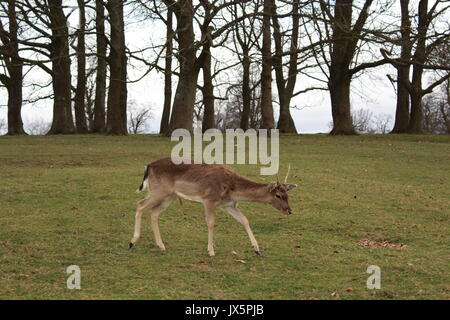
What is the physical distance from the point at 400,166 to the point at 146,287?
564 inches

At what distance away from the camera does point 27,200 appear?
13.2m

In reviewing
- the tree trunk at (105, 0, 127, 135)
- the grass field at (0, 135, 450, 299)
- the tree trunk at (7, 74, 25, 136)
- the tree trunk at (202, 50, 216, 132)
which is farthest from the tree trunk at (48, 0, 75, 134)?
the grass field at (0, 135, 450, 299)

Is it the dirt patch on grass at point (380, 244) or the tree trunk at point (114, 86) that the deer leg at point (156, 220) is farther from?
the tree trunk at point (114, 86)

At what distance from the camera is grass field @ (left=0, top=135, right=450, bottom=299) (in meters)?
7.70

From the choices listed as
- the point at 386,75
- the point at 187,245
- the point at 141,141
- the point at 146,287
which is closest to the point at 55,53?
the point at 141,141

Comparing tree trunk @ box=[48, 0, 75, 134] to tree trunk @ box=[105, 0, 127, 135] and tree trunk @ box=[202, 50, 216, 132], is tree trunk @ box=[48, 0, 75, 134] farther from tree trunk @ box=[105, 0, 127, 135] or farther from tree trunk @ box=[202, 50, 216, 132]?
tree trunk @ box=[202, 50, 216, 132]

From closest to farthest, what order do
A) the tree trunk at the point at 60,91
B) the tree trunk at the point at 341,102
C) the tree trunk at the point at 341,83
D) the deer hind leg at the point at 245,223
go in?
the deer hind leg at the point at 245,223 < the tree trunk at the point at 341,83 < the tree trunk at the point at 341,102 < the tree trunk at the point at 60,91

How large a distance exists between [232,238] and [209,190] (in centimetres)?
168

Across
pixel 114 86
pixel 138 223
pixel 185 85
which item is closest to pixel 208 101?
pixel 114 86

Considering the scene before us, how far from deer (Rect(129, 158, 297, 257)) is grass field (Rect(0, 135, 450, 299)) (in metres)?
0.56

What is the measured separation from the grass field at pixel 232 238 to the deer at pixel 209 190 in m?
0.56

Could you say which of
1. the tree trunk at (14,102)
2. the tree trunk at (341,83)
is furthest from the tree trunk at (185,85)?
the tree trunk at (14,102)

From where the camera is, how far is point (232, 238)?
10.5 meters

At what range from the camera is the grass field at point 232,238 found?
25.3 ft
